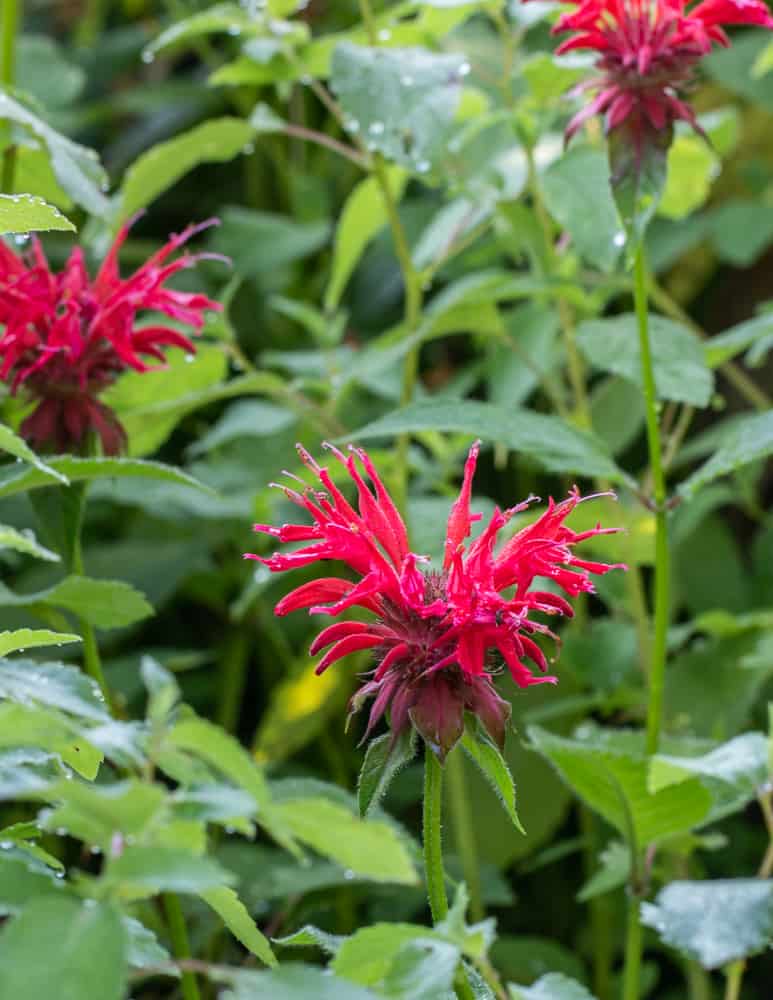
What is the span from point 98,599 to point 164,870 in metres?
0.34

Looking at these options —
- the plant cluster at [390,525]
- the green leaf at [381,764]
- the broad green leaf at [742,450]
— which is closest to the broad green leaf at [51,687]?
the plant cluster at [390,525]

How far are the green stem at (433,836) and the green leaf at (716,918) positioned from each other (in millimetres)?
91

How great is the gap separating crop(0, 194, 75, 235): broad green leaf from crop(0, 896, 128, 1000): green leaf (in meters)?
0.25

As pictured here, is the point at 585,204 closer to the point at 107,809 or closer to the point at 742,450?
the point at 742,450

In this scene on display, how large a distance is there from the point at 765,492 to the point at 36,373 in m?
1.14

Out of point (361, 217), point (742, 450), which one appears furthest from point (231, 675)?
point (742, 450)

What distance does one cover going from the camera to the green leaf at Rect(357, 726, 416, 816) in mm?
499

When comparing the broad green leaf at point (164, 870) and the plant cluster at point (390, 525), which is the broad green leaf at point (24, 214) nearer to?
the plant cluster at point (390, 525)

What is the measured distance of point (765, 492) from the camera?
1663mm

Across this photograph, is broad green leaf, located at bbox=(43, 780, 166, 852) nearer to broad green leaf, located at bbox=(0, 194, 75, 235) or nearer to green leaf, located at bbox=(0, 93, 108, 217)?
broad green leaf, located at bbox=(0, 194, 75, 235)

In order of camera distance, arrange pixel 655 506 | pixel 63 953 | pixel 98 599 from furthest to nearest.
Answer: pixel 655 506, pixel 98 599, pixel 63 953

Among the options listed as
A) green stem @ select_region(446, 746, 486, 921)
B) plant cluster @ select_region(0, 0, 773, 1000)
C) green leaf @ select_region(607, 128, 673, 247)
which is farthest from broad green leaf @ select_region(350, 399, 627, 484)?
green stem @ select_region(446, 746, 486, 921)

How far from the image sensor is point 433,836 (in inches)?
19.7

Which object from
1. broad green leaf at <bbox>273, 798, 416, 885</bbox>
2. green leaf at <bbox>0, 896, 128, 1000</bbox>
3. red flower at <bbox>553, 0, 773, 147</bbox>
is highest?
red flower at <bbox>553, 0, 773, 147</bbox>
